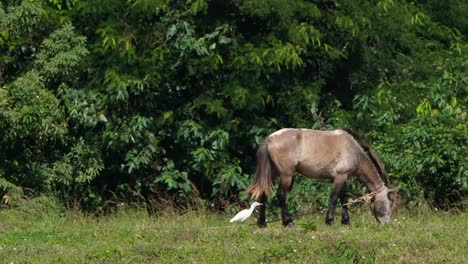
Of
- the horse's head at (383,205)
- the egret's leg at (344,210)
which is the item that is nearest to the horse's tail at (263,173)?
the egret's leg at (344,210)

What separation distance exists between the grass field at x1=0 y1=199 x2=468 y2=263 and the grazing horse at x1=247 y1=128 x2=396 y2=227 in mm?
269

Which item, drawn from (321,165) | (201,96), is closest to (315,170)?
(321,165)

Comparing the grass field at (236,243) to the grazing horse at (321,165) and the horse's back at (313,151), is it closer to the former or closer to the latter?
the grazing horse at (321,165)

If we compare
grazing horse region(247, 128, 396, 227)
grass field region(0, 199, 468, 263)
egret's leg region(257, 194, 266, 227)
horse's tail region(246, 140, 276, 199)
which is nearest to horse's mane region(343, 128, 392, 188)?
grazing horse region(247, 128, 396, 227)

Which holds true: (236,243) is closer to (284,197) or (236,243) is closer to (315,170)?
(284,197)

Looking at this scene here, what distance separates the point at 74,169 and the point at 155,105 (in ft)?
5.15

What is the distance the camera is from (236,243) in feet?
35.3

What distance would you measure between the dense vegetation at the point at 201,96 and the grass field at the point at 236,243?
7.84 feet

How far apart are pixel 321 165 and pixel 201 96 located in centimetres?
374

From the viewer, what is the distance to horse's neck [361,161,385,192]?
12.3 meters

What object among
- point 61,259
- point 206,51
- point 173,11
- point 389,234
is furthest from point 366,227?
point 173,11

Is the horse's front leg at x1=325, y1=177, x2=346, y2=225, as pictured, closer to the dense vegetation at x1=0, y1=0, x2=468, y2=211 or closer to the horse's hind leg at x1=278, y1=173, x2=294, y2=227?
the horse's hind leg at x1=278, y1=173, x2=294, y2=227

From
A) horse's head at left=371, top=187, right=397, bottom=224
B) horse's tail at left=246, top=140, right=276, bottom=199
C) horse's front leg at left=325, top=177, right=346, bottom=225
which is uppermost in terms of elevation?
horse's tail at left=246, top=140, right=276, bottom=199

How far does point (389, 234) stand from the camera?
1075 centimetres
